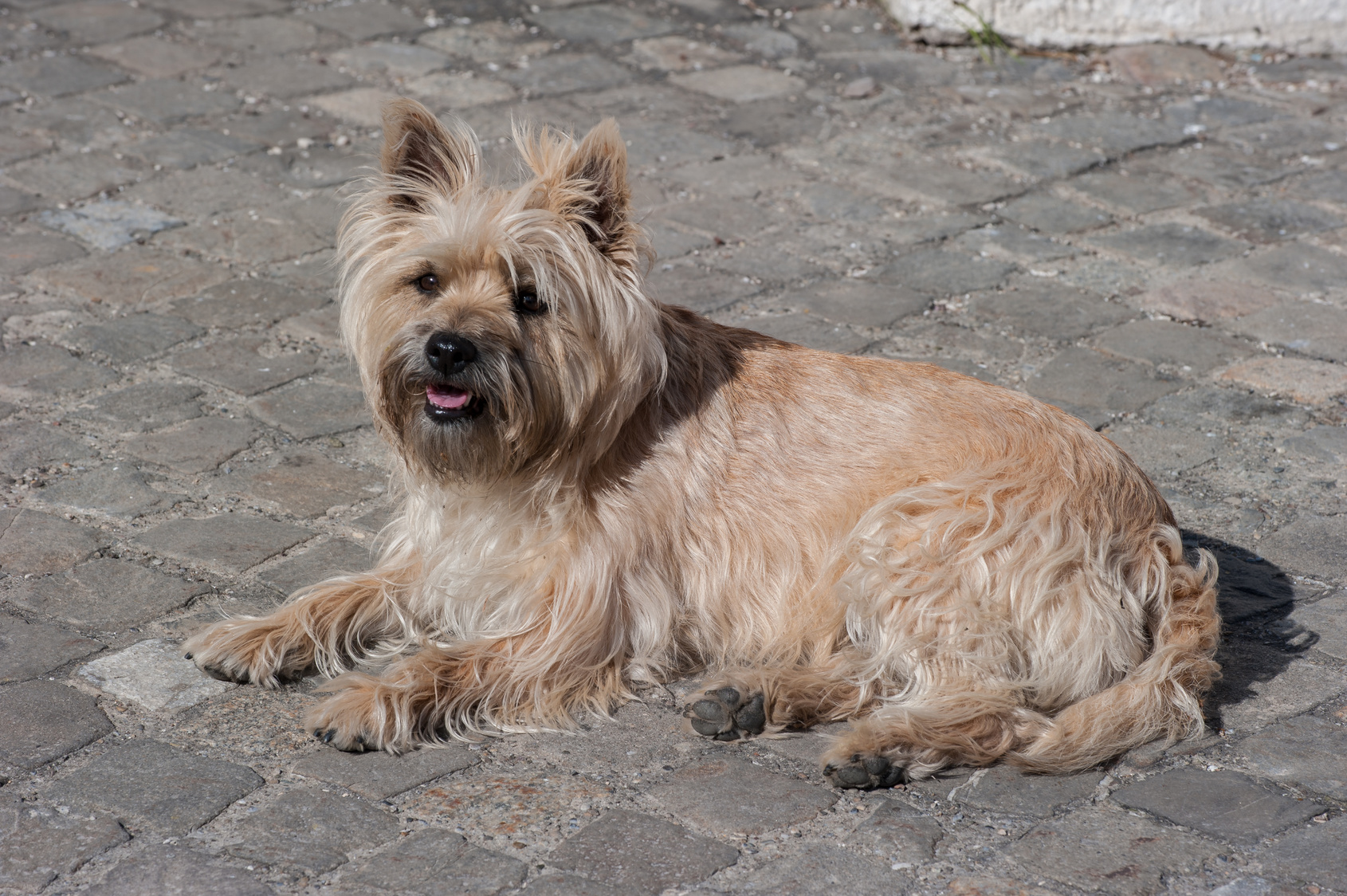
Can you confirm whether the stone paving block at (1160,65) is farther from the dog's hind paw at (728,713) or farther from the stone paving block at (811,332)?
the dog's hind paw at (728,713)

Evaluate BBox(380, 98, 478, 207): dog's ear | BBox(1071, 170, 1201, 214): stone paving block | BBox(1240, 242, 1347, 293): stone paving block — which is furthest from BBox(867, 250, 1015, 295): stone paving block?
BBox(380, 98, 478, 207): dog's ear

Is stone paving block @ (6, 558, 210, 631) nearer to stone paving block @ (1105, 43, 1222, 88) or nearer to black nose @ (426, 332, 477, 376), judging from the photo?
black nose @ (426, 332, 477, 376)

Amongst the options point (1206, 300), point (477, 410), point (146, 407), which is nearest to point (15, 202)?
point (146, 407)

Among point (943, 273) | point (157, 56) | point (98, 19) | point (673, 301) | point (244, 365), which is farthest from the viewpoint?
point (98, 19)

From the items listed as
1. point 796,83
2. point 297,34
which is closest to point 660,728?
point 796,83

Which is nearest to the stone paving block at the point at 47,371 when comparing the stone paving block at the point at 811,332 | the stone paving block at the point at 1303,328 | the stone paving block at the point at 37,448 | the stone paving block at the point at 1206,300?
the stone paving block at the point at 37,448

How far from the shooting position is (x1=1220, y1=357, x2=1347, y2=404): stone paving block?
19.1 ft

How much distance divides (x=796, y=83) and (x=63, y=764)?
6990mm

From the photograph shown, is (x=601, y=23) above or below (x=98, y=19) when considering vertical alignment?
above

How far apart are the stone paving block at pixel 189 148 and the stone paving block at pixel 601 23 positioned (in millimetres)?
2740

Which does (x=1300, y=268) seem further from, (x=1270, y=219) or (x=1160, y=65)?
(x=1160, y=65)

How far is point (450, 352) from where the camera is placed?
3.75m

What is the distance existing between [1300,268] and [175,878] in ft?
19.8

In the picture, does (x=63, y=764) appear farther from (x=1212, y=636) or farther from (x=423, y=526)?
(x=1212, y=636)
